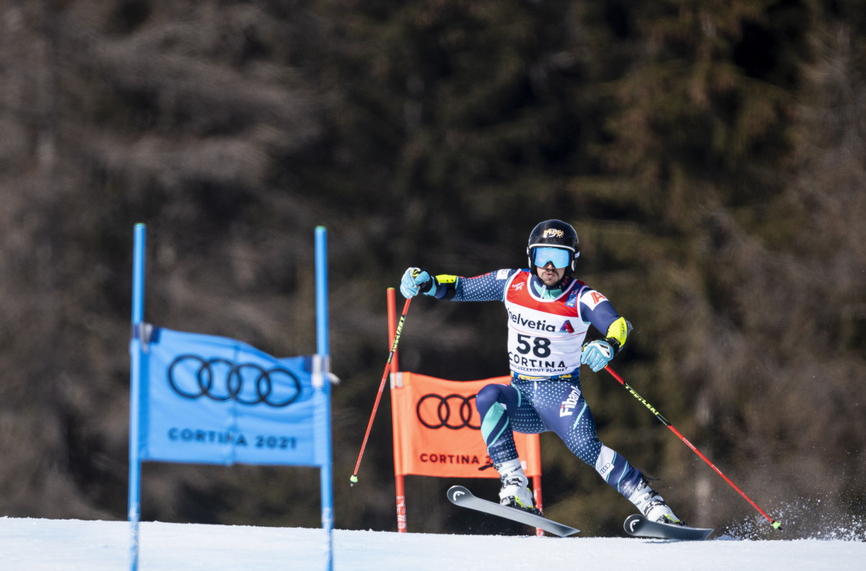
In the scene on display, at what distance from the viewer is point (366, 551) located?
6.04 metres

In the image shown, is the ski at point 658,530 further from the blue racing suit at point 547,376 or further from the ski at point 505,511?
the ski at point 505,511

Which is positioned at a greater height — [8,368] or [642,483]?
[8,368]

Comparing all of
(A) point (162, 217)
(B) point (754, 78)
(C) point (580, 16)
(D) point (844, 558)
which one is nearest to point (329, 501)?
(D) point (844, 558)

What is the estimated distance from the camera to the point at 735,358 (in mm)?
15562

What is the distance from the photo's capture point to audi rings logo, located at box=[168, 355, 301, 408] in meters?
4.96

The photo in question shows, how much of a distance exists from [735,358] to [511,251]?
4.84m

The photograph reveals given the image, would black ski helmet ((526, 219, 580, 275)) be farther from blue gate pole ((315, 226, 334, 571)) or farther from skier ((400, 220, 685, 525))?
blue gate pole ((315, 226, 334, 571))

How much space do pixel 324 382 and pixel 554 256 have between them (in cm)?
175

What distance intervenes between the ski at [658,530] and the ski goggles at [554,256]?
1268mm

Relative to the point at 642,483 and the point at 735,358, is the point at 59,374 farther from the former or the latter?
the point at 642,483

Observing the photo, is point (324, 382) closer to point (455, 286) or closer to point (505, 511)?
point (505, 511)

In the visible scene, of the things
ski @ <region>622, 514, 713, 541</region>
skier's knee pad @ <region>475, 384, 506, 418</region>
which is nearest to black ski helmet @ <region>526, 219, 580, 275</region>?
skier's knee pad @ <region>475, 384, 506, 418</region>

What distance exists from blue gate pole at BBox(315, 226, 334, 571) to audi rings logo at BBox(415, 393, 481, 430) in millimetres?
3498

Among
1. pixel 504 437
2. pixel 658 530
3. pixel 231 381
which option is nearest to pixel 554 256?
pixel 504 437
